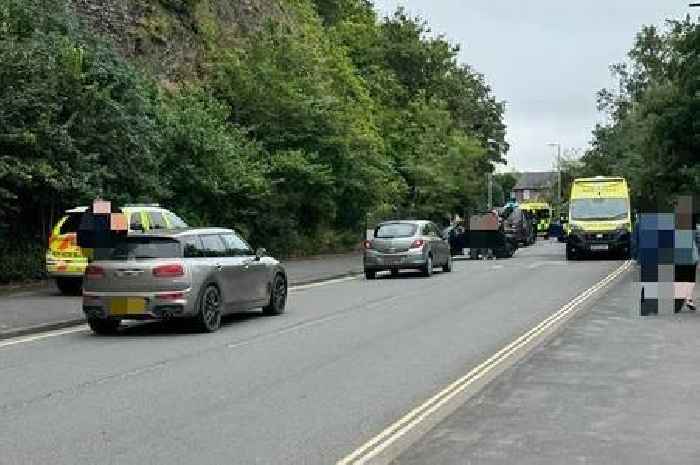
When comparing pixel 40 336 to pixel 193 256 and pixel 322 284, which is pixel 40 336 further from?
pixel 322 284

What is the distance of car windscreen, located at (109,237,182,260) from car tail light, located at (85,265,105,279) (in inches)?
11.3

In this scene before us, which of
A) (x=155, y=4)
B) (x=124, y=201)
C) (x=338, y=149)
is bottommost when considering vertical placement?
(x=124, y=201)

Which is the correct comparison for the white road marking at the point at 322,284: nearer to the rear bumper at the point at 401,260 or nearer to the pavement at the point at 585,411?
the rear bumper at the point at 401,260

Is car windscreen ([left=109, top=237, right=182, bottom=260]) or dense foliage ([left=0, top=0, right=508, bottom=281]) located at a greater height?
dense foliage ([left=0, top=0, right=508, bottom=281])

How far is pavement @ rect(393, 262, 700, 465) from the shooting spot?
6.57 meters

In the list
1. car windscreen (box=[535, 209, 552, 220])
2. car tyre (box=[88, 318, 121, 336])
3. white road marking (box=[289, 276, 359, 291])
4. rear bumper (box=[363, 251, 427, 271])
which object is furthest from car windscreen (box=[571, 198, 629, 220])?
car windscreen (box=[535, 209, 552, 220])

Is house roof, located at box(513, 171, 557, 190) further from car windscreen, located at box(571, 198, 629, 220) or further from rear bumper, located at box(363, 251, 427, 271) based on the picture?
rear bumper, located at box(363, 251, 427, 271)

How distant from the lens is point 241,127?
32.5 metres

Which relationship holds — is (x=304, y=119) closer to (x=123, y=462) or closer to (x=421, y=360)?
(x=421, y=360)

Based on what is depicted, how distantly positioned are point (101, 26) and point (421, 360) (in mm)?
23819

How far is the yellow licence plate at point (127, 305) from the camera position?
1339 centimetres

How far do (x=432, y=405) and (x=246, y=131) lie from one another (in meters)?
24.4

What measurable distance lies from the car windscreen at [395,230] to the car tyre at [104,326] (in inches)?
511

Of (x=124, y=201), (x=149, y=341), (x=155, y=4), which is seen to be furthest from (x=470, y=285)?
(x=155, y=4)
